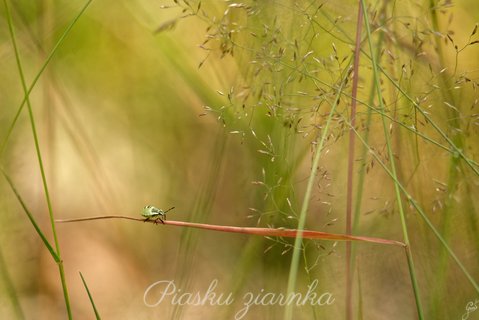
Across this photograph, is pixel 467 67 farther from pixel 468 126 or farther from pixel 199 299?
pixel 199 299

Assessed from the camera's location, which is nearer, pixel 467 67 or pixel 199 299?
pixel 199 299

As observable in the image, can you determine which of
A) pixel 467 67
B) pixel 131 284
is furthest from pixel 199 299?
pixel 467 67

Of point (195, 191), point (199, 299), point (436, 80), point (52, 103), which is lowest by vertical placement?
point (199, 299)

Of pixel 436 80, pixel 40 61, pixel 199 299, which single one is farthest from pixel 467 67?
pixel 40 61

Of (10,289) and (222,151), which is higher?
(222,151)

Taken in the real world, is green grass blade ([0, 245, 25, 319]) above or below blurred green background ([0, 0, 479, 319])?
below

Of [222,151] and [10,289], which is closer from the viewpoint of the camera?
[10,289]

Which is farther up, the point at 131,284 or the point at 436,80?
the point at 436,80

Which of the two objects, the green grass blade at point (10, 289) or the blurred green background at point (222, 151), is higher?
the blurred green background at point (222, 151)
